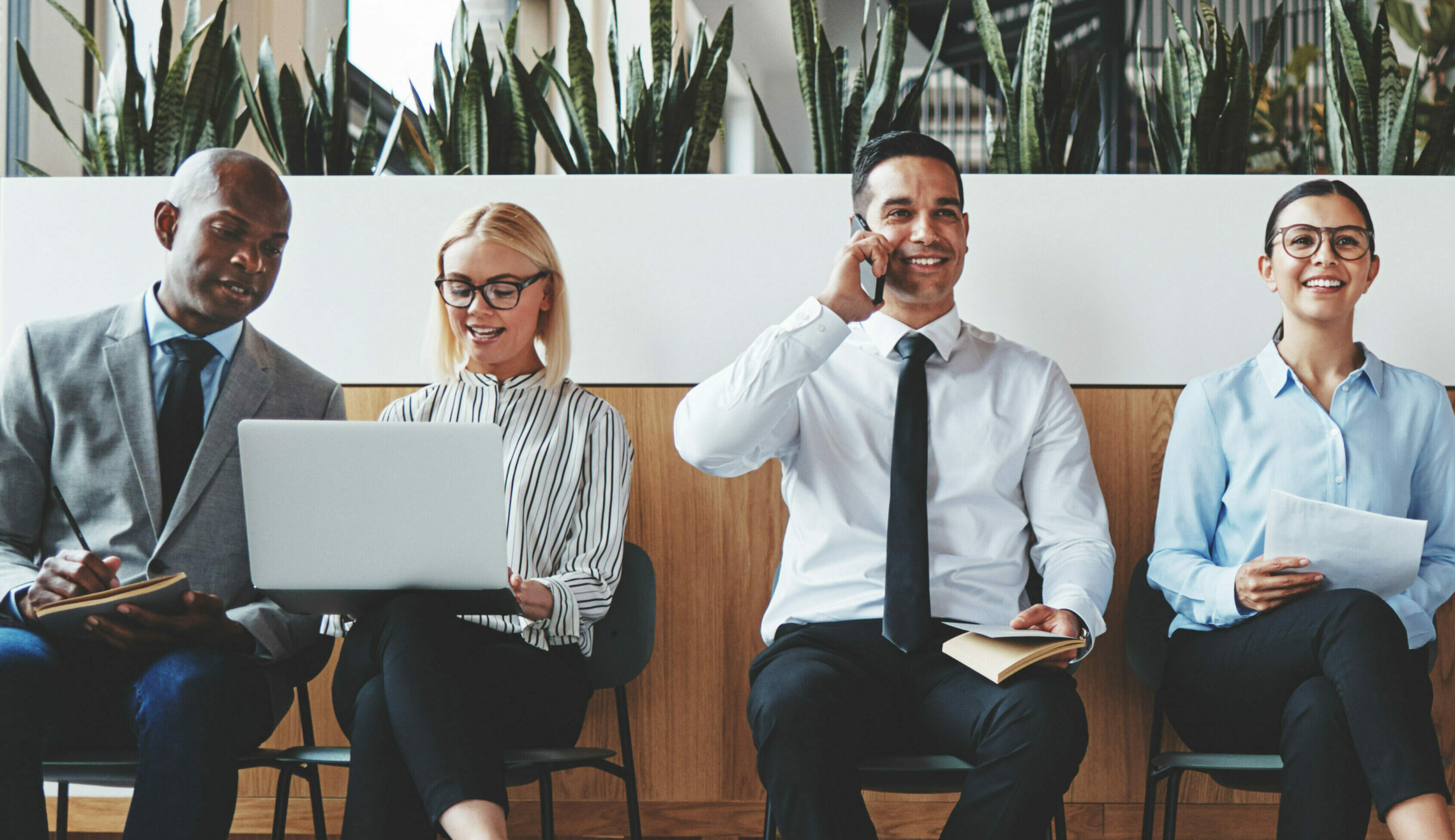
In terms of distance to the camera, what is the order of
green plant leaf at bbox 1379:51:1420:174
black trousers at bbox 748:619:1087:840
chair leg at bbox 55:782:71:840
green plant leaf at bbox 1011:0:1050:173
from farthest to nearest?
green plant leaf at bbox 1011:0:1050:173 → green plant leaf at bbox 1379:51:1420:174 → chair leg at bbox 55:782:71:840 → black trousers at bbox 748:619:1087:840

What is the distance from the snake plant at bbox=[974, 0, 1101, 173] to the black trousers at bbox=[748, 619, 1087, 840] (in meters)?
1.16

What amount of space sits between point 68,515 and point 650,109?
4.26 feet

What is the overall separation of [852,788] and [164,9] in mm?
2056

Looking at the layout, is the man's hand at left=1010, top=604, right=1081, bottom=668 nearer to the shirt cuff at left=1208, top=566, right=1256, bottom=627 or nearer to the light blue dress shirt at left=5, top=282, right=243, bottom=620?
the shirt cuff at left=1208, top=566, right=1256, bottom=627

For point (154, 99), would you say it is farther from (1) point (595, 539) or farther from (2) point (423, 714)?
(2) point (423, 714)

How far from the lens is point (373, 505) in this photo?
142 cm

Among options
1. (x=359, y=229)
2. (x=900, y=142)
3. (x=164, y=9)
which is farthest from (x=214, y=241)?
(x=900, y=142)

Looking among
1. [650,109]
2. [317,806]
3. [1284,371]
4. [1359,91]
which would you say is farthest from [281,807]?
[1359,91]

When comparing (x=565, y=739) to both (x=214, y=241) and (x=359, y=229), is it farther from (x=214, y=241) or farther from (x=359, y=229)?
(x=359, y=229)

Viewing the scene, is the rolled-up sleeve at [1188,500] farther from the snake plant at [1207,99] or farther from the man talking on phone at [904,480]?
the snake plant at [1207,99]

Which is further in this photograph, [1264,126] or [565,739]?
[1264,126]

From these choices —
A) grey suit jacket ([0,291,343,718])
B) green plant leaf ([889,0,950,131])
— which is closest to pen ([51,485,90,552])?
grey suit jacket ([0,291,343,718])

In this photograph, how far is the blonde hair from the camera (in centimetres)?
189

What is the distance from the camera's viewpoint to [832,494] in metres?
1.79
